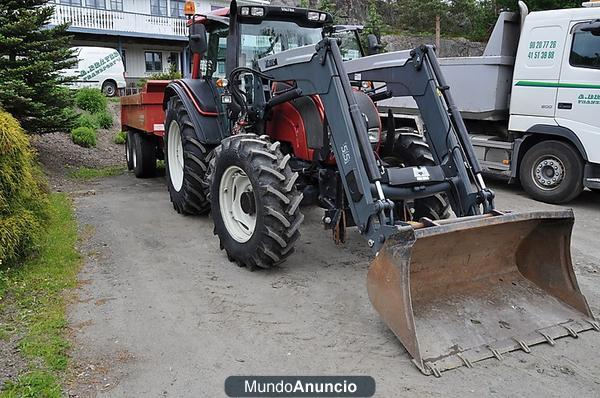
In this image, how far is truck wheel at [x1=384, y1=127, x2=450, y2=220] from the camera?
5273mm

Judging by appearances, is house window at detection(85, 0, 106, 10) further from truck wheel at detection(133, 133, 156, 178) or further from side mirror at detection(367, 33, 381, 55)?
side mirror at detection(367, 33, 381, 55)

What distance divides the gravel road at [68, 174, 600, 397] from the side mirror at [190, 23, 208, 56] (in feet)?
6.77

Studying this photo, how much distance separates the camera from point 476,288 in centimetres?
404

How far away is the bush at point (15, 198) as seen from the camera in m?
4.87

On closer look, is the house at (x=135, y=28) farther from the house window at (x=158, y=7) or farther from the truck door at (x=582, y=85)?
the truck door at (x=582, y=85)

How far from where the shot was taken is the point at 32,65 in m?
8.67

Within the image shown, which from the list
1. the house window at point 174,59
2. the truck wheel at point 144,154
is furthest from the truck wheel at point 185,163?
the house window at point 174,59

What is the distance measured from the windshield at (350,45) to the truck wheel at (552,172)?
3.58 m

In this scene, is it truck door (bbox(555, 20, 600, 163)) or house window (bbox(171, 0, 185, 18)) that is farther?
house window (bbox(171, 0, 185, 18))

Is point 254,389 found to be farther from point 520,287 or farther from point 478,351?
point 520,287

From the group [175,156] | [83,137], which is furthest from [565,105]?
[83,137]

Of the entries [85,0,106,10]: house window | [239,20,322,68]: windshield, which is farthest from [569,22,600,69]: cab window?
[85,0,106,10]: house window

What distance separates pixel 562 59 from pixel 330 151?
4790 millimetres

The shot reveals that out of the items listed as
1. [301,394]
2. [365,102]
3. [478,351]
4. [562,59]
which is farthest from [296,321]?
[562,59]
